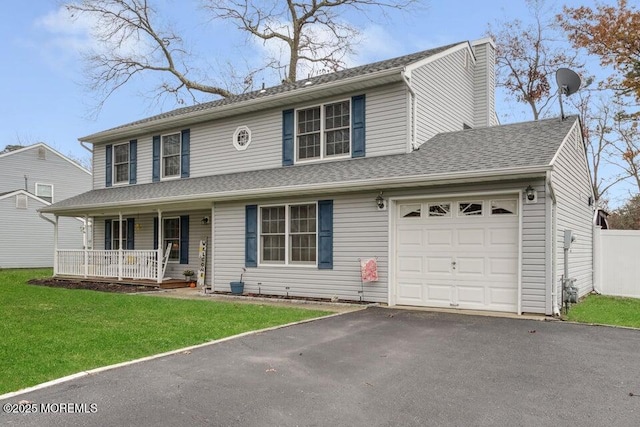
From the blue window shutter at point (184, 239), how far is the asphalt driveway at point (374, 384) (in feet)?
28.2

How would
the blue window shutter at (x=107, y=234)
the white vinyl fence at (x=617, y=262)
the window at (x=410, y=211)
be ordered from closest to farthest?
the window at (x=410, y=211)
the white vinyl fence at (x=617, y=262)
the blue window shutter at (x=107, y=234)

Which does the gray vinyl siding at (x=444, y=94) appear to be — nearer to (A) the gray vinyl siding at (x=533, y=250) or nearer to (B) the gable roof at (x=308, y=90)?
(B) the gable roof at (x=308, y=90)

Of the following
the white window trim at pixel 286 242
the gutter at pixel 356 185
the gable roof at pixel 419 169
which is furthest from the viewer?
the white window trim at pixel 286 242

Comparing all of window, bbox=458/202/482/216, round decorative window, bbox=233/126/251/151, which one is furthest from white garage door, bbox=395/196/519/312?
round decorative window, bbox=233/126/251/151

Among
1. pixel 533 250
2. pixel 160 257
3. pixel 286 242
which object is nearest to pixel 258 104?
pixel 286 242

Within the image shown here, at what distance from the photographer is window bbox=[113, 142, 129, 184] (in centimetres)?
1702

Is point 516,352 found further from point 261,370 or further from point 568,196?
point 568,196

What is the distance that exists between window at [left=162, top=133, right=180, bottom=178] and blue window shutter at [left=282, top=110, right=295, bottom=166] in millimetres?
4380

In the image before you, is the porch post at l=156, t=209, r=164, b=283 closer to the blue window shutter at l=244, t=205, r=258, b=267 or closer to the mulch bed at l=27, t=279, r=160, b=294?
the mulch bed at l=27, t=279, r=160, b=294

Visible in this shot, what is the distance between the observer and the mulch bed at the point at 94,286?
13.7 meters

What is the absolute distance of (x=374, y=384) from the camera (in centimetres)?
475

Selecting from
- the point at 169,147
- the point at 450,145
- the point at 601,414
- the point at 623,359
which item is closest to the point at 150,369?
the point at 601,414

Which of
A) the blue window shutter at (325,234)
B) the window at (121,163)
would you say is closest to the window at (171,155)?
the window at (121,163)

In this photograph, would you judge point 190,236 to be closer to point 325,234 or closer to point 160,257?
point 160,257
